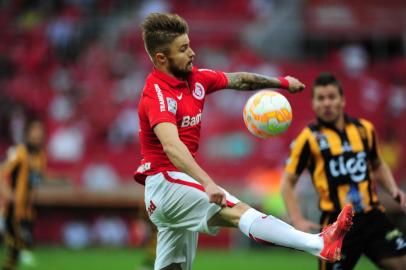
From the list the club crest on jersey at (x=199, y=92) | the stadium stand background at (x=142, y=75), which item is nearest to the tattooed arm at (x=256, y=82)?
the club crest on jersey at (x=199, y=92)

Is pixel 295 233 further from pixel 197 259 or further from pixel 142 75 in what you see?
pixel 142 75

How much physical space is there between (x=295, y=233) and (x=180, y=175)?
3.18ft

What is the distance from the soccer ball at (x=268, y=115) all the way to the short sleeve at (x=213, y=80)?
0.33 meters

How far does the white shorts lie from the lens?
5414 millimetres

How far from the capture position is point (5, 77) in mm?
18688

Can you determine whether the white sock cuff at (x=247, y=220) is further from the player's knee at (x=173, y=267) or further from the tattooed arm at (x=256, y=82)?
the tattooed arm at (x=256, y=82)

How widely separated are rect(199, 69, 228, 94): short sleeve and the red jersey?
2.7 inches

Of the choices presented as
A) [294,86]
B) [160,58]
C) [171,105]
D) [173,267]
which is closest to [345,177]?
[294,86]

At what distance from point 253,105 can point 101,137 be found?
448 inches

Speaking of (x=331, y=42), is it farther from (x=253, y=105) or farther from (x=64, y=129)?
(x=253, y=105)

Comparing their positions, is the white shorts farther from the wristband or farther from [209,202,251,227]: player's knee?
the wristband

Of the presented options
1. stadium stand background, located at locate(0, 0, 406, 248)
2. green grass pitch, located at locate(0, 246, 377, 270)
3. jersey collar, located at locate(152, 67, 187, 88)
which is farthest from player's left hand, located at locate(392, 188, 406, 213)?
stadium stand background, located at locate(0, 0, 406, 248)

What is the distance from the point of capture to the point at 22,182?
11492mm

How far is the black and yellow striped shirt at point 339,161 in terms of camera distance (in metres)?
6.48
